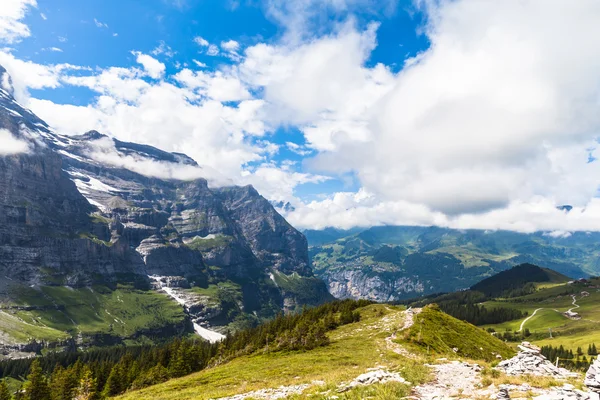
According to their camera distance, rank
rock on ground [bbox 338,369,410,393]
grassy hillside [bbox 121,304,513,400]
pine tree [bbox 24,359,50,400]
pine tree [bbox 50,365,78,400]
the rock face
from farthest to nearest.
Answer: pine tree [bbox 50,365,78,400] → pine tree [bbox 24,359,50,400] → grassy hillside [bbox 121,304,513,400] → the rock face → rock on ground [bbox 338,369,410,393]

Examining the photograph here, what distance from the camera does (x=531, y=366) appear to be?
95.2 feet

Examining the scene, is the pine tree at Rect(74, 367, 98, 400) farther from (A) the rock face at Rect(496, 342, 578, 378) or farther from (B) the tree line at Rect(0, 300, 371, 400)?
(A) the rock face at Rect(496, 342, 578, 378)

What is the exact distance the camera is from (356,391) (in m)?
21.9

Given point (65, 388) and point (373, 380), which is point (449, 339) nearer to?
point (373, 380)

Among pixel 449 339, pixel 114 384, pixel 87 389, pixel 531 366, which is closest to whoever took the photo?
pixel 531 366

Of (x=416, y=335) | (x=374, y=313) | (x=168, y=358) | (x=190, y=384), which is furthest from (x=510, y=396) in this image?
(x=168, y=358)

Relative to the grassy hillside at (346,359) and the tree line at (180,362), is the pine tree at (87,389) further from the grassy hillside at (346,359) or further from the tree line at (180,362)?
the grassy hillside at (346,359)

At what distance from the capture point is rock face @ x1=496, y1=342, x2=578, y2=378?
1098 inches

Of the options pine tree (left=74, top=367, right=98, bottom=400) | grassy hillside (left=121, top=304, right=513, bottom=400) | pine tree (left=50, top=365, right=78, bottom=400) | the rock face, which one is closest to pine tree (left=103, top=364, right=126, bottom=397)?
pine tree (left=74, top=367, right=98, bottom=400)

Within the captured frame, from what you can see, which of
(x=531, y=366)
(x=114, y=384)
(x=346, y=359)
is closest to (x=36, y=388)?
(x=114, y=384)

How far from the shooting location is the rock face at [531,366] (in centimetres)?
2790

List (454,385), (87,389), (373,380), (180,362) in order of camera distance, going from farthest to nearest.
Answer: (180,362) → (87,389) → (454,385) → (373,380)

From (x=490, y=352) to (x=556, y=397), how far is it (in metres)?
69.8

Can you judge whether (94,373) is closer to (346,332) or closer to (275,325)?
(275,325)
